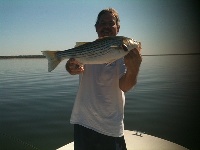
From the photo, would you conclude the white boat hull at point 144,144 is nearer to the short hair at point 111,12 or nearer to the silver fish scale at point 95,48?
the silver fish scale at point 95,48

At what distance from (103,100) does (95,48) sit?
2.42ft

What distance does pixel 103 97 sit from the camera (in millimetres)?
3420

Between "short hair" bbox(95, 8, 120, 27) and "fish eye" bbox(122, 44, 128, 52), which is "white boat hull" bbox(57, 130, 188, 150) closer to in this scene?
"short hair" bbox(95, 8, 120, 27)

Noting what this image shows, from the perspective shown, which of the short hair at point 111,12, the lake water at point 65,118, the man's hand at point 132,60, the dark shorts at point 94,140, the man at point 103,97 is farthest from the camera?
the lake water at point 65,118

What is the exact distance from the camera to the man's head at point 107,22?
3.59m

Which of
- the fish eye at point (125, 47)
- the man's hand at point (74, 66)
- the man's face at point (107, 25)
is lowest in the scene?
the man's hand at point (74, 66)

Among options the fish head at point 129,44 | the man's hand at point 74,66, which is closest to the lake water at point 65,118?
the man's hand at point 74,66

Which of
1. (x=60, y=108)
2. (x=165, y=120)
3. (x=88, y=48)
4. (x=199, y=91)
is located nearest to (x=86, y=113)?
(x=88, y=48)

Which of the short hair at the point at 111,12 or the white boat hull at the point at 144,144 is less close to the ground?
the short hair at the point at 111,12

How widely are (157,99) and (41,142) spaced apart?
424 inches

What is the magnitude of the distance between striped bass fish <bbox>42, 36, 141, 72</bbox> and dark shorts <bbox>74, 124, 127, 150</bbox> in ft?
3.33

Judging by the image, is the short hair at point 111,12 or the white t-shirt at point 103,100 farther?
the short hair at point 111,12

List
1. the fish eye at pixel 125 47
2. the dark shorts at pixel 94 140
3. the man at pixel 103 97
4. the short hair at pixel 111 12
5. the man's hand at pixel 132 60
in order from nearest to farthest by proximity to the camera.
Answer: the fish eye at pixel 125 47
the man's hand at pixel 132 60
the man at pixel 103 97
the dark shorts at pixel 94 140
the short hair at pixel 111 12

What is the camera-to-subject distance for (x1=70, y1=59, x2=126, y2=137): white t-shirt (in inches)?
135
